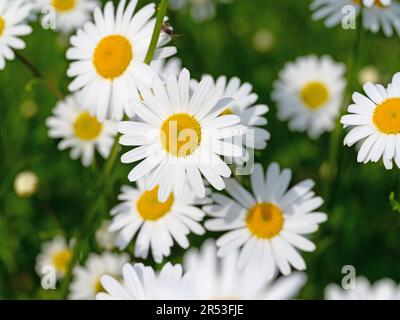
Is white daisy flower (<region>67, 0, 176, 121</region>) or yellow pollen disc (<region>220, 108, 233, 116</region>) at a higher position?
white daisy flower (<region>67, 0, 176, 121</region>)

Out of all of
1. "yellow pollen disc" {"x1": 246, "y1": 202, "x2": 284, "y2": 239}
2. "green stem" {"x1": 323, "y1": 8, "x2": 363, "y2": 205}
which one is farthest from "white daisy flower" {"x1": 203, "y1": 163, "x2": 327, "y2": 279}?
"green stem" {"x1": 323, "y1": 8, "x2": 363, "y2": 205}

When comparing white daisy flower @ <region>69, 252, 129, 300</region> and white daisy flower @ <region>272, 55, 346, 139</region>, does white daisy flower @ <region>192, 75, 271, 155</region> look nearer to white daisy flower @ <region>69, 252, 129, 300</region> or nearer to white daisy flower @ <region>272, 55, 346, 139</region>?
white daisy flower @ <region>69, 252, 129, 300</region>

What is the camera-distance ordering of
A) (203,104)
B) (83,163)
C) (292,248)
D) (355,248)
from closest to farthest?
(203,104) < (292,248) < (355,248) < (83,163)

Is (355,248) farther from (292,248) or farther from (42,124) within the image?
(42,124)

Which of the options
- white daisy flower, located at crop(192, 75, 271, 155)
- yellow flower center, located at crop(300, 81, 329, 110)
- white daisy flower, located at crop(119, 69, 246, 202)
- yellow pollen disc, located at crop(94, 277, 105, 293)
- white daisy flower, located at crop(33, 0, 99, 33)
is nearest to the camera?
white daisy flower, located at crop(119, 69, 246, 202)

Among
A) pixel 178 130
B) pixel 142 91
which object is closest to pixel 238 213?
pixel 178 130

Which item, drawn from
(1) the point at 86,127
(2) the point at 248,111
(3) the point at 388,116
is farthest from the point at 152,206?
(3) the point at 388,116

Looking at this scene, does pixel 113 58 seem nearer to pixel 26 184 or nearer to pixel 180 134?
pixel 180 134
